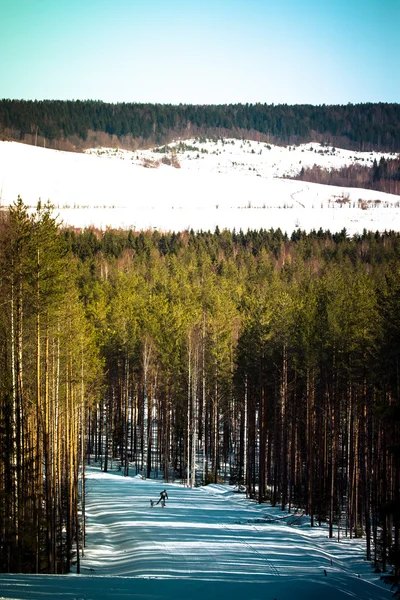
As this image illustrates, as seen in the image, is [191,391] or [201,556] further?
[191,391]

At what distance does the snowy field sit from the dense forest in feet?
5.06

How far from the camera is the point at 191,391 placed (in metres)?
44.1

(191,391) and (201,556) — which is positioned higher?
(191,391)

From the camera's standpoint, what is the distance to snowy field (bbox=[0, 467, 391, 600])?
2127 cm

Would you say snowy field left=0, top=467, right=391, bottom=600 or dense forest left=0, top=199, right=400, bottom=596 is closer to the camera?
snowy field left=0, top=467, right=391, bottom=600

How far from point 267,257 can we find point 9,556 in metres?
88.5

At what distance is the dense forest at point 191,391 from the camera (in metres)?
22.8

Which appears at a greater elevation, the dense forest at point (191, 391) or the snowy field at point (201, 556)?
the dense forest at point (191, 391)

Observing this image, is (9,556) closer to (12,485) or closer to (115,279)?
(12,485)

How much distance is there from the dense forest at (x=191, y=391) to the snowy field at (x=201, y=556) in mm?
1541

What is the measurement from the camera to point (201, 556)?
26.9 metres

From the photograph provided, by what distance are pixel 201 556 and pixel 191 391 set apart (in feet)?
58.4

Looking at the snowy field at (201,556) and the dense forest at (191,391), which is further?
the dense forest at (191,391)

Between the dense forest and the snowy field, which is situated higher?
the dense forest
